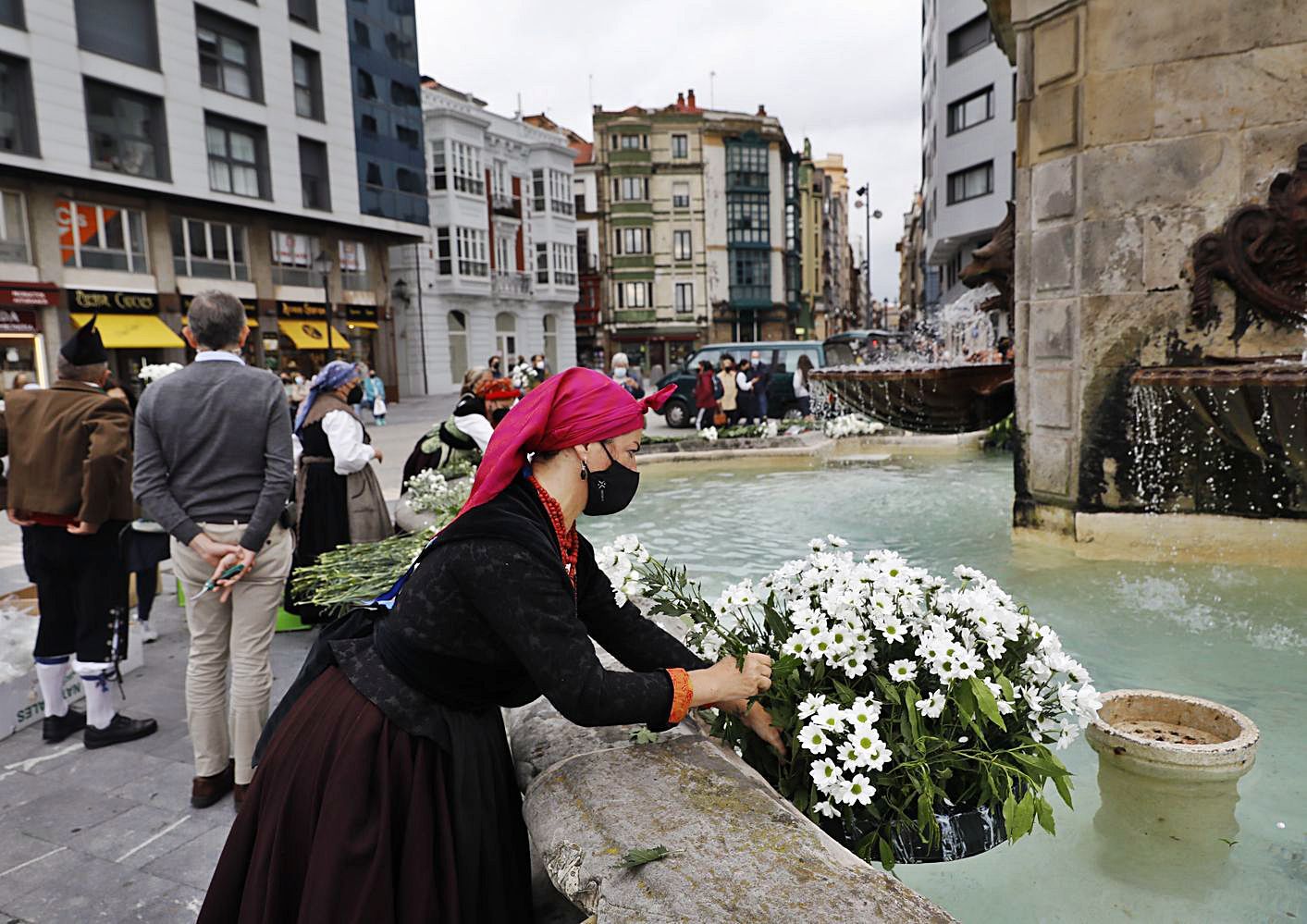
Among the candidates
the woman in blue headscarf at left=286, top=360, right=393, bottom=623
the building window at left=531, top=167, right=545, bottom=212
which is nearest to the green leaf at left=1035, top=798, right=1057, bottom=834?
the woman in blue headscarf at left=286, top=360, right=393, bottom=623

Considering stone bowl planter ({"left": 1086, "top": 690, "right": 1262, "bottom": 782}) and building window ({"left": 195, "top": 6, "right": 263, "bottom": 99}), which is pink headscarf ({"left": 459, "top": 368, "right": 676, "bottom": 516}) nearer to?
stone bowl planter ({"left": 1086, "top": 690, "right": 1262, "bottom": 782})

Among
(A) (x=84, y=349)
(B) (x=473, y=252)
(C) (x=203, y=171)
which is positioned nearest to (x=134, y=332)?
(C) (x=203, y=171)

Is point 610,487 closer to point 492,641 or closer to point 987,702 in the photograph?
point 492,641

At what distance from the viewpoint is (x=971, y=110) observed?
36.7 metres

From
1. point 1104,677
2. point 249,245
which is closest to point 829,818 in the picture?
point 1104,677

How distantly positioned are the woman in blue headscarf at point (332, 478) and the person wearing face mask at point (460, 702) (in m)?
3.88

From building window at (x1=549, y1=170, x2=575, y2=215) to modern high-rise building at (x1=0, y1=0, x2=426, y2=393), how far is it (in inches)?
561

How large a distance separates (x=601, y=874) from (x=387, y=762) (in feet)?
1.73

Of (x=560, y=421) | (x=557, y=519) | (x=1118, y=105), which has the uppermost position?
(x=1118, y=105)

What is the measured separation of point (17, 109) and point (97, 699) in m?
26.3

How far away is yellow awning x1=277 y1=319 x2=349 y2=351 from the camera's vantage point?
3306cm

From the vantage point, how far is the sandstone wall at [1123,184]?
5414 millimetres

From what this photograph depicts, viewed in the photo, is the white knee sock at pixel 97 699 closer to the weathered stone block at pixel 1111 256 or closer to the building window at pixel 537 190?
the weathered stone block at pixel 1111 256

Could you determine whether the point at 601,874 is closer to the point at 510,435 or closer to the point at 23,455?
the point at 510,435
